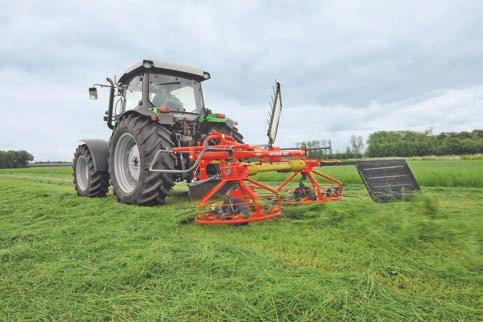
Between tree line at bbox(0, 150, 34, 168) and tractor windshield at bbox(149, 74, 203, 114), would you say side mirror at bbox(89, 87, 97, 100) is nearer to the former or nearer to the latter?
tractor windshield at bbox(149, 74, 203, 114)

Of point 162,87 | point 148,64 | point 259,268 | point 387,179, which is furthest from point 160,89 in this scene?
point 259,268

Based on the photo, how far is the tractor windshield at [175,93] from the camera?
5.68 m

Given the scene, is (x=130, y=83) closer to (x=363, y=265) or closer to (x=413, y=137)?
(x=363, y=265)

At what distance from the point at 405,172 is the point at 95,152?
533cm

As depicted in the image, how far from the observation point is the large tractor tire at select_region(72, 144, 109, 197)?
20.1ft

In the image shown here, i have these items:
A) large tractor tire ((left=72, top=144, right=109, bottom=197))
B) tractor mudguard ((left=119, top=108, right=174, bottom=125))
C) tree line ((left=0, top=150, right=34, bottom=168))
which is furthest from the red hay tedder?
tree line ((left=0, top=150, right=34, bottom=168))

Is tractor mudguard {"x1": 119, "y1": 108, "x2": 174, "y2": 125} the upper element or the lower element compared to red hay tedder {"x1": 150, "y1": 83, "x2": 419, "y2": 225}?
upper

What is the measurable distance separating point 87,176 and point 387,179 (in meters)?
5.41

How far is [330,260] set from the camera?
2232 mm

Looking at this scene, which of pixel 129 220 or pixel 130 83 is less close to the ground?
pixel 130 83

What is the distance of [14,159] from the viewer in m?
49.9

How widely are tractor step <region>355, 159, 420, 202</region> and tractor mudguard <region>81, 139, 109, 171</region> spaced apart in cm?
463

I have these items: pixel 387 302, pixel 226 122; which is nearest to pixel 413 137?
pixel 226 122

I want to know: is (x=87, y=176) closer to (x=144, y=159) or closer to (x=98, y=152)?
(x=98, y=152)
